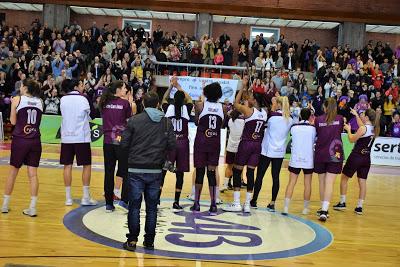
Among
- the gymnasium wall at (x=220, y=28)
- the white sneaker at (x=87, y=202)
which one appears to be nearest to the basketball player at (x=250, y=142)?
the white sneaker at (x=87, y=202)

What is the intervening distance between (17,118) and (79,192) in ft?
7.26

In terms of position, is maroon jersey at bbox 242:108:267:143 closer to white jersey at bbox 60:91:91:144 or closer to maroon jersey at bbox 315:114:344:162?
maroon jersey at bbox 315:114:344:162

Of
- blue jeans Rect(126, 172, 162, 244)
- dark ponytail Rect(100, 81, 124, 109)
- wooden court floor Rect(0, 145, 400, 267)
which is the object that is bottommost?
wooden court floor Rect(0, 145, 400, 267)

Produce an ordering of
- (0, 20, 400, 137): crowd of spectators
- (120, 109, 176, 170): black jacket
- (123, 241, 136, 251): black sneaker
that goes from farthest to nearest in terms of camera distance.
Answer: (0, 20, 400, 137): crowd of spectators, (123, 241, 136, 251): black sneaker, (120, 109, 176, 170): black jacket

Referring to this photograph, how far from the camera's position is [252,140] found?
288 inches

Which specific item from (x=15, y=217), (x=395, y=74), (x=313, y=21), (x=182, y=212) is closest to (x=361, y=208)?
(x=182, y=212)

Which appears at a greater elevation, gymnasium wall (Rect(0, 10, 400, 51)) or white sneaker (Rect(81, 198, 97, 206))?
gymnasium wall (Rect(0, 10, 400, 51))

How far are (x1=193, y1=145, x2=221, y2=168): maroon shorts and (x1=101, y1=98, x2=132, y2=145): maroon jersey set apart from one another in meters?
1.10

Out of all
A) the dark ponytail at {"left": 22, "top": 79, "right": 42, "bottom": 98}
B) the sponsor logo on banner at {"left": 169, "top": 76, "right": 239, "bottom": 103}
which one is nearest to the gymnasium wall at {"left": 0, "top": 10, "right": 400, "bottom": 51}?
the sponsor logo on banner at {"left": 169, "top": 76, "right": 239, "bottom": 103}

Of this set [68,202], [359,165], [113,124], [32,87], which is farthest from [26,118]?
[359,165]

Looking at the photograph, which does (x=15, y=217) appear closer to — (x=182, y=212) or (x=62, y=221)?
(x=62, y=221)

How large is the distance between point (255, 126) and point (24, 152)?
126 inches

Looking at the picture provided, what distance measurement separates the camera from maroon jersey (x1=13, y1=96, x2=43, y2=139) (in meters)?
6.37

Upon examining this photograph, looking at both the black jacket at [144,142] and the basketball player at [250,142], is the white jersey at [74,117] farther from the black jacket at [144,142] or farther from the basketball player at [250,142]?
the basketball player at [250,142]
